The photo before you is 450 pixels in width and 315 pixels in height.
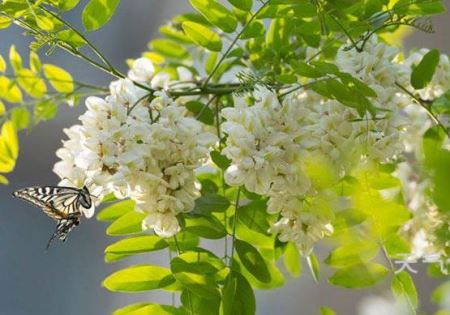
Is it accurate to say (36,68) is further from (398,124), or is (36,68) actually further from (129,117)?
(398,124)

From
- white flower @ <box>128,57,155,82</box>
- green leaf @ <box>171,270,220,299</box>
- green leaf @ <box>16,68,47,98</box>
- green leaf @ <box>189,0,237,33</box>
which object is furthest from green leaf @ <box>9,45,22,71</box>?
green leaf @ <box>171,270,220,299</box>

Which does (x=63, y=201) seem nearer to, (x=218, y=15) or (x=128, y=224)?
(x=128, y=224)

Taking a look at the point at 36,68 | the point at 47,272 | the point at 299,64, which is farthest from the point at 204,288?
the point at 47,272

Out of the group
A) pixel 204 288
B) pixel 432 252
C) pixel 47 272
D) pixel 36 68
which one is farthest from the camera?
pixel 47 272

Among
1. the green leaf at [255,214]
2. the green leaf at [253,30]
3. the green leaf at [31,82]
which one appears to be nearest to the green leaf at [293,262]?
the green leaf at [255,214]

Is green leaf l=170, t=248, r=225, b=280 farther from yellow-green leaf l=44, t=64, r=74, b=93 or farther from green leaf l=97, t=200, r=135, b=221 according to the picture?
yellow-green leaf l=44, t=64, r=74, b=93

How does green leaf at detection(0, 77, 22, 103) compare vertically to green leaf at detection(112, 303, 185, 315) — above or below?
above
